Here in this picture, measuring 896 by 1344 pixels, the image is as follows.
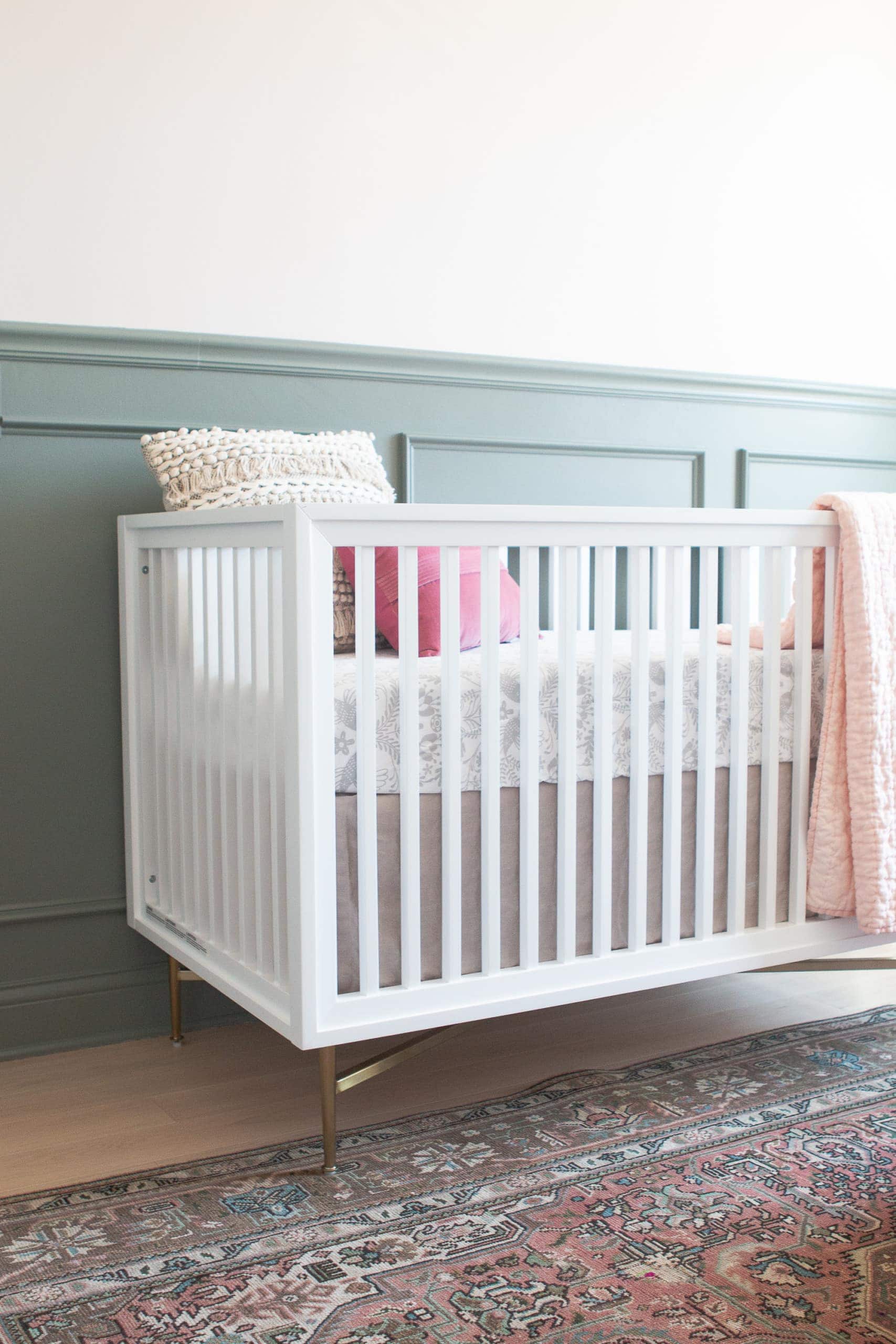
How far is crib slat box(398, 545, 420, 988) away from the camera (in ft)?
4.49

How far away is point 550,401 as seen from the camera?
7.43 ft

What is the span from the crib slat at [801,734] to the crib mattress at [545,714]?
0.02 meters

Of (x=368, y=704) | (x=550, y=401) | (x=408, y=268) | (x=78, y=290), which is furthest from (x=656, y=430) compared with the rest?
(x=368, y=704)

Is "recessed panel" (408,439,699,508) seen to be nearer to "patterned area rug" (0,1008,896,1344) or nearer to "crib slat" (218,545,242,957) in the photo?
"crib slat" (218,545,242,957)

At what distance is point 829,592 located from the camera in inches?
64.1

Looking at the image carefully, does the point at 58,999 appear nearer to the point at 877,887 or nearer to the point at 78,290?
the point at 78,290

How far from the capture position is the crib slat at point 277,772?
135 centimetres

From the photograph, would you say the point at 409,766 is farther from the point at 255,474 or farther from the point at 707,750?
the point at 255,474

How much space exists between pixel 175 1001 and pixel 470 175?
1445 mm

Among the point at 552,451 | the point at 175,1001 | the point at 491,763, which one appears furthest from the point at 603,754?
the point at 552,451

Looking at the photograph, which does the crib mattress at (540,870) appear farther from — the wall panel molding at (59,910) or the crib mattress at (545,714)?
the wall panel molding at (59,910)

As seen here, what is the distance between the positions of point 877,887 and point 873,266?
1.55 m

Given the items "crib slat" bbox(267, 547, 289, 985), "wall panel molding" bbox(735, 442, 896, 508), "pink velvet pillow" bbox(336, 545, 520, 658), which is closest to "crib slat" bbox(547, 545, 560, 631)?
"wall panel molding" bbox(735, 442, 896, 508)

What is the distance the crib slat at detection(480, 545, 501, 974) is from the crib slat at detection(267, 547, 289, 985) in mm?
227
